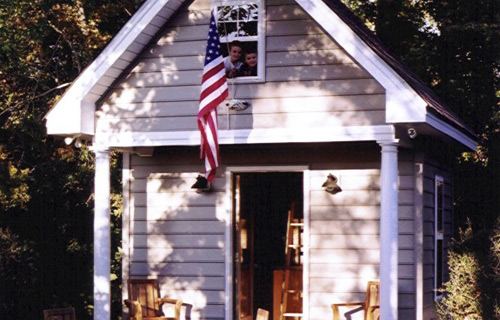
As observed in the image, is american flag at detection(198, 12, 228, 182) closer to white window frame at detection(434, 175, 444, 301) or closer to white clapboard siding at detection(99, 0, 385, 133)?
white clapboard siding at detection(99, 0, 385, 133)

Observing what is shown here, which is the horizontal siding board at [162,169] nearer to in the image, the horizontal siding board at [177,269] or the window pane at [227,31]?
the horizontal siding board at [177,269]

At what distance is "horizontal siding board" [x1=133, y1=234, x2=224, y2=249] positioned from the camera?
42.4ft

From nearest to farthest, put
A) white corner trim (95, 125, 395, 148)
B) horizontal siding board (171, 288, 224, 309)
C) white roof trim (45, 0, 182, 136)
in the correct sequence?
1. white corner trim (95, 125, 395, 148)
2. white roof trim (45, 0, 182, 136)
3. horizontal siding board (171, 288, 224, 309)

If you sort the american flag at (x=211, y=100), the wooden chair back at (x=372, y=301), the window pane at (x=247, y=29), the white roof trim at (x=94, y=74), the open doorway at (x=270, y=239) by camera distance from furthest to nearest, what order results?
the open doorway at (x=270, y=239), the window pane at (x=247, y=29), the white roof trim at (x=94, y=74), the wooden chair back at (x=372, y=301), the american flag at (x=211, y=100)

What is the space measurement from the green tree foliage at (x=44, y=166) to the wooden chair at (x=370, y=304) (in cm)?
852

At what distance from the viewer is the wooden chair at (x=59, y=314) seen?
1146 centimetres

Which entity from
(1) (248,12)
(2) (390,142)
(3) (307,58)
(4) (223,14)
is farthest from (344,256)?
(4) (223,14)

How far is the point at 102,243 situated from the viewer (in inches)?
477

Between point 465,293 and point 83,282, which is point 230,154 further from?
point 83,282

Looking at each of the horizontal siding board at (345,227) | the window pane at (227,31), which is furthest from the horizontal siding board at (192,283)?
the window pane at (227,31)

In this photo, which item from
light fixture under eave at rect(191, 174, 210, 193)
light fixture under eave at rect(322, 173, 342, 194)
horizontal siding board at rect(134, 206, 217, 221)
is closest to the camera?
light fixture under eave at rect(322, 173, 342, 194)

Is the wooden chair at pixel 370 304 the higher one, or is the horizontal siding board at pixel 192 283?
the horizontal siding board at pixel 192 283

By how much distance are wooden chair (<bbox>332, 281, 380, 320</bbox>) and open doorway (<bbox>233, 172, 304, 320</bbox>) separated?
95.5 inches

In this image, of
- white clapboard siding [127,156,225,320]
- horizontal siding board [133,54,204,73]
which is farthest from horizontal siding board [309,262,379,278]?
horizontal siding board [133,54,204,73]
